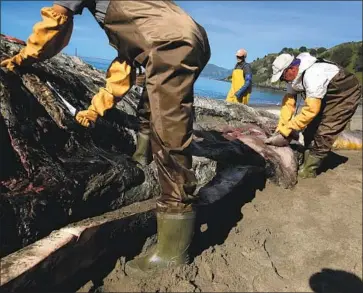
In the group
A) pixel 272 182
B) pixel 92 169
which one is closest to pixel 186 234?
pixel 92 169

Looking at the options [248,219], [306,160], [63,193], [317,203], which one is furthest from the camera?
[306,160]

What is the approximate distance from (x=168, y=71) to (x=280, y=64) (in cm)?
322

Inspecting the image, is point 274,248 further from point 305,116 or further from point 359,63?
point 359,63

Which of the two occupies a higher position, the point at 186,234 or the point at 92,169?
the point at 92,169

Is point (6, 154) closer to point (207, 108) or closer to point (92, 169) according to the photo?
point (92, 169)

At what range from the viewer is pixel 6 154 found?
2506 mm

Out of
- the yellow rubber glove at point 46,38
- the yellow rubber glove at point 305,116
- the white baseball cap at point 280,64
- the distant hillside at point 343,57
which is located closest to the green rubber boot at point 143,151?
the yellow rubber glove at point 46,38

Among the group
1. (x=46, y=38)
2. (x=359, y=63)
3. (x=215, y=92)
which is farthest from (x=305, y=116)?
(x=359, y=63)

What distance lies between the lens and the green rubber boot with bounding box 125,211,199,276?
2.47 m

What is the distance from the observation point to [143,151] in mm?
3307

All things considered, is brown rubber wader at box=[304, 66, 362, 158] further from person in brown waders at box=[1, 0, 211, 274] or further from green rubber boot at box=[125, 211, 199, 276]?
green rubber boot at box=[125, 211, 199, 276]

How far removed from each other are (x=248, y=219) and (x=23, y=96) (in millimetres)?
2309

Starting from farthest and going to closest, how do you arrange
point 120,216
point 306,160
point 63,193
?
point 306,160 < point 120,216 < point 63,193

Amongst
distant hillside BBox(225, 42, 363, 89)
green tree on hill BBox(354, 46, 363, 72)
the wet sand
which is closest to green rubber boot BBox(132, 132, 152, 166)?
the wet sand
